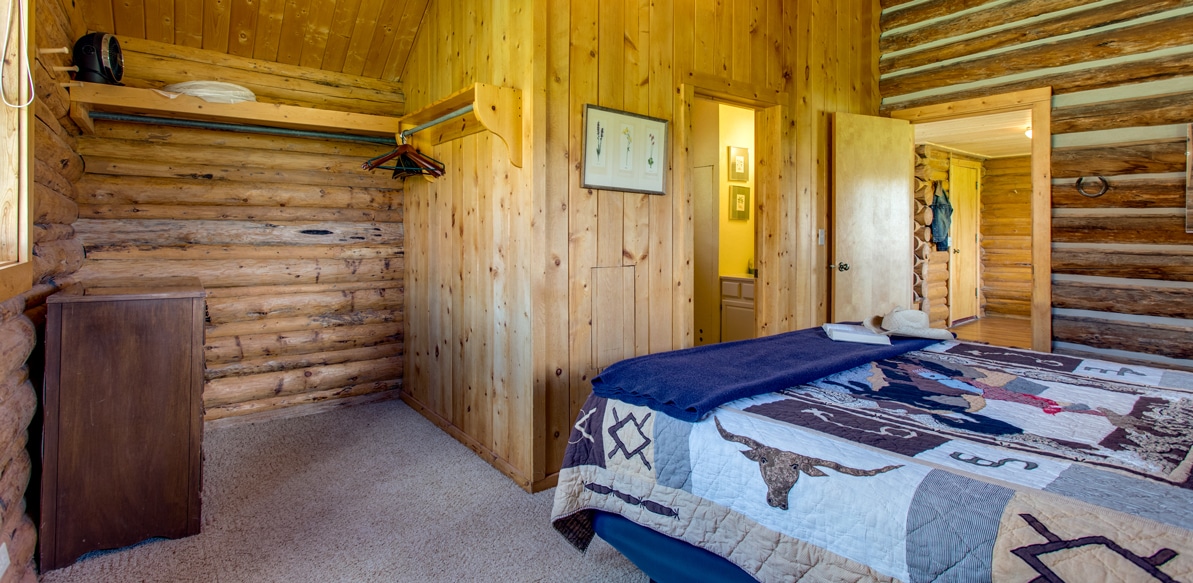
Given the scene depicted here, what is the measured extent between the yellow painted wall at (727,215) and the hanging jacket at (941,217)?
341 centimetres

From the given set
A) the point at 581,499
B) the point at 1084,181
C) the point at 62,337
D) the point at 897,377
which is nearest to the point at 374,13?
the point at 62,337

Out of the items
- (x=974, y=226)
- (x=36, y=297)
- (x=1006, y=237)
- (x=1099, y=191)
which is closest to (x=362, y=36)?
(x=36, y=297)

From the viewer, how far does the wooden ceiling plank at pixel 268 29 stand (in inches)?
137

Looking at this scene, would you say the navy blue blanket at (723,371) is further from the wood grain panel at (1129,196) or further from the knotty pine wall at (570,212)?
the wood grain panel at (1129,196)

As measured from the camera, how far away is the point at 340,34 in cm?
378

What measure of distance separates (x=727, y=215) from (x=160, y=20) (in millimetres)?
3977

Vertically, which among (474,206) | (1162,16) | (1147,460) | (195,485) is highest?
(1162,16)

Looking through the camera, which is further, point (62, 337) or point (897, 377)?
point (62, 337)

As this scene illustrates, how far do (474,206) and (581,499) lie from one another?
74.2 inches

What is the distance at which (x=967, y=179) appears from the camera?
8.07 meters

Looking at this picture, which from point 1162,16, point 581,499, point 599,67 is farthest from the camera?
point 1162,16

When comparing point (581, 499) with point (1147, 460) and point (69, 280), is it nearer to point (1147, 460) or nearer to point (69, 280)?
point (1147, 460)

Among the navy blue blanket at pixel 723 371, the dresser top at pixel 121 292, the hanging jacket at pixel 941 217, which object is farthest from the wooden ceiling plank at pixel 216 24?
the hanging jacket at pixel 941 217

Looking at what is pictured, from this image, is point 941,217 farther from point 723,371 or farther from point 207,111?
point 207,111
